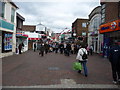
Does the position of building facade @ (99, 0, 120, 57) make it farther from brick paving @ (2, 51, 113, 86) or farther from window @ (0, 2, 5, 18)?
window @ (0, 2, 5, 18)

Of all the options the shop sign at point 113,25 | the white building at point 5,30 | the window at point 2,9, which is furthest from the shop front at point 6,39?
the shop sign at point 113,25

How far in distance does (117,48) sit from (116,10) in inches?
380

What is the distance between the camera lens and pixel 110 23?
43.7ft

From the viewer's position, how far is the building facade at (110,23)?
41.3ft

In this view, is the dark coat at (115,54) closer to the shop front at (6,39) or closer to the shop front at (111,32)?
the shop front at (111,32)

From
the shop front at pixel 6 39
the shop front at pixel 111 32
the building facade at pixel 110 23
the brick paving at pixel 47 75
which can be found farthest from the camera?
the shop front at pixel 6 39

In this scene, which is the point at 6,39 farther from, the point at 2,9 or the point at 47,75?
the point at 47,75

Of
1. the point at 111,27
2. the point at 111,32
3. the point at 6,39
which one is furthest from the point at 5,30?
the point at 111,32

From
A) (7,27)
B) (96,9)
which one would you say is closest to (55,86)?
(7,27)

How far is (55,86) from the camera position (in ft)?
15.8

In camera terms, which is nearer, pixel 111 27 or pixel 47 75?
pixel 47 75

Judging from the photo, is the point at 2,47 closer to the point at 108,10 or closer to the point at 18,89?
the point at 18,89

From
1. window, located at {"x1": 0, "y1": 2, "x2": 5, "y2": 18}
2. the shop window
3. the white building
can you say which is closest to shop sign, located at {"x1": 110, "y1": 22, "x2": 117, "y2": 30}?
the white building

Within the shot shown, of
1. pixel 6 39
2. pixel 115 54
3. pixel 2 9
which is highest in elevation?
pixel 2 9
